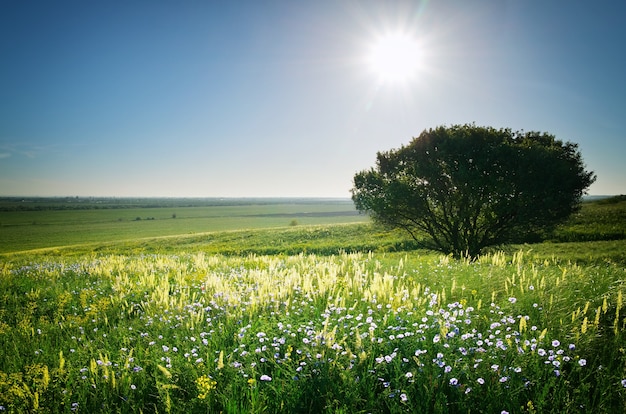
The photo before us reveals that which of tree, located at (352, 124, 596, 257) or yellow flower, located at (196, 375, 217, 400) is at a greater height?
tree, located at (352, 124, 596, 257)

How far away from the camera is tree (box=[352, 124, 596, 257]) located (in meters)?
17.8

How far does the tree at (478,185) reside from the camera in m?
17.8

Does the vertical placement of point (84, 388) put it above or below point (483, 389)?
below

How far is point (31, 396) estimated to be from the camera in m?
3.62

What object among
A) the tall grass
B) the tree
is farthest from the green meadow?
the tree

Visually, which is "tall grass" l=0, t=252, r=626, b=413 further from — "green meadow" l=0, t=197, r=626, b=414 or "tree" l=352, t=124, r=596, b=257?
"tree" l=352, t=124, r=596, b=257

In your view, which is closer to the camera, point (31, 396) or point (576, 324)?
point (31, 396)

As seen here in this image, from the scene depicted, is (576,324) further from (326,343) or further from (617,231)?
(617,231)

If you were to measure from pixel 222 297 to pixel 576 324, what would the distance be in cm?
604

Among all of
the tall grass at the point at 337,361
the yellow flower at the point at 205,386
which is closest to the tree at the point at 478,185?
the tall grass at the point at 337,361

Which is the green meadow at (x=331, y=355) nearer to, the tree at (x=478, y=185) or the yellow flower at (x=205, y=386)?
the yellow flower at (x=205, y=386)

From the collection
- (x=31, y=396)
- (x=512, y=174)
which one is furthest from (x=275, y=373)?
(x=512, y=174)

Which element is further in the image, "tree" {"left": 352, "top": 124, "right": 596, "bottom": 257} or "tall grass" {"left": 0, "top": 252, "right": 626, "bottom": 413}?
"tree" {"left": 352, "top": 124, "right": 596, "bottom": 257}

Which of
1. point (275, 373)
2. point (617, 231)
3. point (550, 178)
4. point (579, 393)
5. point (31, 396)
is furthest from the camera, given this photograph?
point (617, 231)
